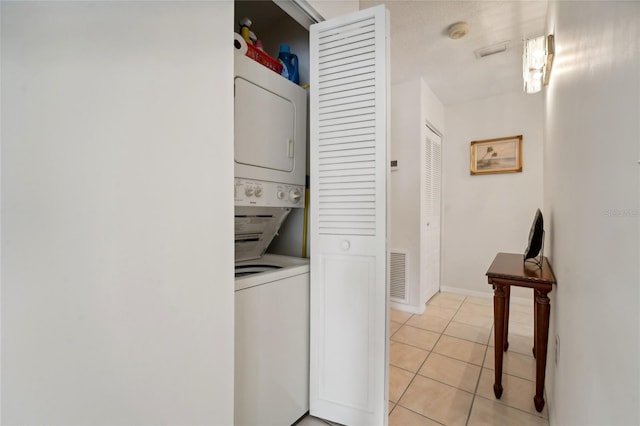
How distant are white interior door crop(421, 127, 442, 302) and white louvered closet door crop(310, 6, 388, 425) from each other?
195cm

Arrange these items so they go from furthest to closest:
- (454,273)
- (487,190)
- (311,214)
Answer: (454,273)
(487,190)
(311,214)

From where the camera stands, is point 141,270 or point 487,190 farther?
point 487,190

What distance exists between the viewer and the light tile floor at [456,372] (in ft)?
5.08

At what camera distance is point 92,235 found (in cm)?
62

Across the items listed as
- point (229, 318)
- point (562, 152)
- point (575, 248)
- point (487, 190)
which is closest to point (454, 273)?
point (487, 190)

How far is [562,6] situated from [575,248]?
112 centimetres

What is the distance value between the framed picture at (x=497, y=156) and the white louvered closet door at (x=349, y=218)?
9.16 feet

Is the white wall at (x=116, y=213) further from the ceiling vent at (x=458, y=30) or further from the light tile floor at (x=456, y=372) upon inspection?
the ceiling vent at (x=458, y=30)

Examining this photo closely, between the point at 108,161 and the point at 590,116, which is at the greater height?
the point at 590,116

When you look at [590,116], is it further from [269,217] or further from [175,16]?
[269,217]

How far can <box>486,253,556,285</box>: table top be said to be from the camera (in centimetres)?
147

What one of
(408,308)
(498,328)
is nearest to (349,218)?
(498,328)

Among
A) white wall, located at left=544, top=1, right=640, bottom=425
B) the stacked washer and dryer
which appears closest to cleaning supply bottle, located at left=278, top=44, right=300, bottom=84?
the stacked washer and dryer

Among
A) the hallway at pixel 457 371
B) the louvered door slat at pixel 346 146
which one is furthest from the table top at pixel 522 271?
the louvered door slat at pixel 346 146
